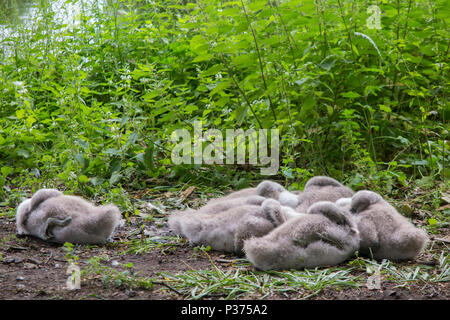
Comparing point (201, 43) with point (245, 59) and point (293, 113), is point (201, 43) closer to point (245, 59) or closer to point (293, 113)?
point (245, 59)

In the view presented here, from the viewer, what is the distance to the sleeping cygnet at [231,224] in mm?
3125

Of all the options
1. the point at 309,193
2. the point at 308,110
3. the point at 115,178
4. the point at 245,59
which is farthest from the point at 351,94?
the point at 115,178

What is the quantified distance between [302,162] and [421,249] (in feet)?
6.77

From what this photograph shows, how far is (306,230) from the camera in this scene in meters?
2.83

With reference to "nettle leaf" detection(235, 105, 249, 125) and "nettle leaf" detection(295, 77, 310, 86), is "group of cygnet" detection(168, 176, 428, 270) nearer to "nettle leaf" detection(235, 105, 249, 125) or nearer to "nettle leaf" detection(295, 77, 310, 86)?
"nettle leaf" detection(295, 77, 310, 86)

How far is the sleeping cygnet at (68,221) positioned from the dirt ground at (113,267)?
0.22 feet

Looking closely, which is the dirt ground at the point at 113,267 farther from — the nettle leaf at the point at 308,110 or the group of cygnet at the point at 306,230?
the nettle leaf at the point at 308,110

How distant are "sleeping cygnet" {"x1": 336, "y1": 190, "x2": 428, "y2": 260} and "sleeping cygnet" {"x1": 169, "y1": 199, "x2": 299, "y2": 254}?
43 centimetres

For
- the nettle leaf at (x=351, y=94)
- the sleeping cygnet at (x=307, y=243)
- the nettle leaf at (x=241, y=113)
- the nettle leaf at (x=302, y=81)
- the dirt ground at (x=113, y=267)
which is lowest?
the dirt ground at (x=113, y=267)

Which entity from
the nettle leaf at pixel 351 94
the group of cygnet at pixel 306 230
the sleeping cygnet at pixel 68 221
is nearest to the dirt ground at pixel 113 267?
the sleeping cygnet at pixel 68 221

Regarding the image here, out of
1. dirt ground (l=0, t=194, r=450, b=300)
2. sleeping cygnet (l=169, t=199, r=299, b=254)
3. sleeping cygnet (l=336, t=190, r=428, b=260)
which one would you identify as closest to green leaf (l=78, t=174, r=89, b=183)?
dirt ground (l=0, t=194, r=450, b=300)

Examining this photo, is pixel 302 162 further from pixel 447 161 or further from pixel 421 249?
pixel 421 249
